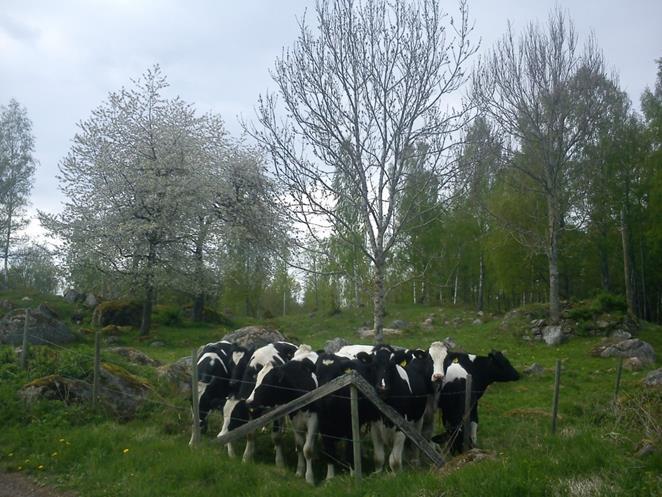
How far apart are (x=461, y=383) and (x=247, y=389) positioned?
4.27 m

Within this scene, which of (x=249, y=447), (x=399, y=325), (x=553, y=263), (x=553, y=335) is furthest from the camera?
(x=399, y=325)

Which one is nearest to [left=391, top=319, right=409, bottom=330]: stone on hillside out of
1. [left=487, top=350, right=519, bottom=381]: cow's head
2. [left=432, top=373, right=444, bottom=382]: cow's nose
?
[left=487, top=350, right=519, bottom=381]: cow's head

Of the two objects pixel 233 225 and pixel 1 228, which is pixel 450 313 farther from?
pixel 1 228

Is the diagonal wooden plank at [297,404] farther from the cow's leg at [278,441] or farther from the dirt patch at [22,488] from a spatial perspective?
the dirt patch at [22,488]

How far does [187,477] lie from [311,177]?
31.7 feet

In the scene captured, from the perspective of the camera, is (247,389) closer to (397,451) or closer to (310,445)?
(310,445)

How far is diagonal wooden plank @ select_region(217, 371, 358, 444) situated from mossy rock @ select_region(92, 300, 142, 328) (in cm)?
2012

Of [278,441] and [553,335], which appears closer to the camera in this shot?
[278,441]

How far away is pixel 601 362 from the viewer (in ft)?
68.4

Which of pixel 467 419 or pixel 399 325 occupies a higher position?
pixel 399 325

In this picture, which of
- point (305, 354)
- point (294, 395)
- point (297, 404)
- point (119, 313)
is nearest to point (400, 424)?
point (297, 404)

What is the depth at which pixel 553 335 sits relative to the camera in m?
24.8

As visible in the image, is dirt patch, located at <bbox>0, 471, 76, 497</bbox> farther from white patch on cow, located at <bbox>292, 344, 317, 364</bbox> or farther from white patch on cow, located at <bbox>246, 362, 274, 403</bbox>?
white patch on cow, located at <bbox>292, 344, 317, 364</bbox>

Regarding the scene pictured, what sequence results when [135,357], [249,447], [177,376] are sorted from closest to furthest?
1. [249,447]
2. [177,376]
3. [135,357]
